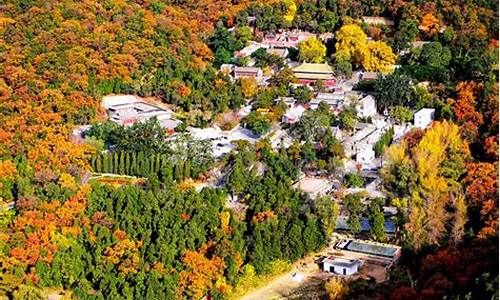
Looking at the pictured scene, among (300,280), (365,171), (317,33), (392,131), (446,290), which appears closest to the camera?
(446,290)

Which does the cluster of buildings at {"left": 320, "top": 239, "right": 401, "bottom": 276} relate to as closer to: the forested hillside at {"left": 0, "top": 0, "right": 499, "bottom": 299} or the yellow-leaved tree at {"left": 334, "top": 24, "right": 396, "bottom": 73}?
the forested hillside at {"left": 0, "top": 0, "right": 499, "bottom": 299}

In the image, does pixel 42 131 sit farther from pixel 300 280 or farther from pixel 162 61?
pixel 300 280

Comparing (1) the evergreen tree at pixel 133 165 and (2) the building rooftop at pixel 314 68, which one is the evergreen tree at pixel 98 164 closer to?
(1) the evergreen tree at pixel 133 165

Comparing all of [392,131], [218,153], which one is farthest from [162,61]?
[392,131]

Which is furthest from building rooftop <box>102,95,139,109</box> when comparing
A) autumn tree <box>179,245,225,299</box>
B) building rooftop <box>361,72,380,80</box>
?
autumn tree <box>179,245,225,299</box>

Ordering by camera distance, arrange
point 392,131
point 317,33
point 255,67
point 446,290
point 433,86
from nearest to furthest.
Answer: point 446,290 < point 392,131 < point 433,86 < point 255,67 < point 317,33

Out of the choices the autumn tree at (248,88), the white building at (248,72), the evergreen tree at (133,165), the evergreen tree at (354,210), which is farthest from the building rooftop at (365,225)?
the white building at (248,72)

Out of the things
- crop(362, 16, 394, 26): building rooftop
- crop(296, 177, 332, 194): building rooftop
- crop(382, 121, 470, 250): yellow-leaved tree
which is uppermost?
crop(382, 121, 470, 250): yellow-leaved tree
